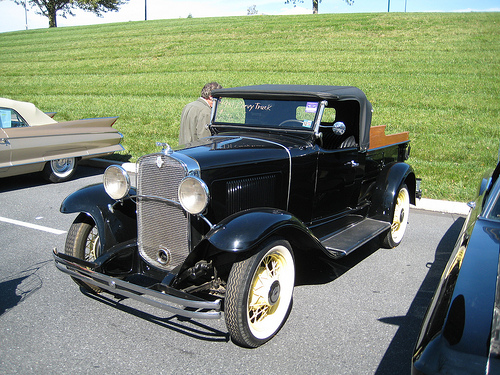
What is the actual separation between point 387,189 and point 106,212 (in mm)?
A: 2995

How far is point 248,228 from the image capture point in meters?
2.89

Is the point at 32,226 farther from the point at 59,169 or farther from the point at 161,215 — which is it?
the point at 161,215

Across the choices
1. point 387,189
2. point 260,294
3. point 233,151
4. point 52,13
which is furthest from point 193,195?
point 52,13

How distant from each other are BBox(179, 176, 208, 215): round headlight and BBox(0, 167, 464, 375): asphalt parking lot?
944 mm

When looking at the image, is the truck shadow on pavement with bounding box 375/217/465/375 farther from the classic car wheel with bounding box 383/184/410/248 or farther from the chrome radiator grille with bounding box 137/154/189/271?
the chrome radiator grille with bounding box 137/154/189/271

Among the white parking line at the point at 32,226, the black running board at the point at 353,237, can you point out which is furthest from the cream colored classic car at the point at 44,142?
the black running board at the point at 353,237

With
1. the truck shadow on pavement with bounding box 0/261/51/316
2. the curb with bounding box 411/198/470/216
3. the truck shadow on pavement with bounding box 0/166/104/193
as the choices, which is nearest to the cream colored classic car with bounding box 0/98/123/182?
the truck shadow on pavement with bounding box 0/166/104/193

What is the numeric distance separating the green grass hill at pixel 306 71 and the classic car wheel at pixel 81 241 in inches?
199

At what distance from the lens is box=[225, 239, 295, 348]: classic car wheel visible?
9.29ft

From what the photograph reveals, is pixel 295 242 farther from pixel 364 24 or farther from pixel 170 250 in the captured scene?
pixel 364 24

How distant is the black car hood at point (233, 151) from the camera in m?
3.30

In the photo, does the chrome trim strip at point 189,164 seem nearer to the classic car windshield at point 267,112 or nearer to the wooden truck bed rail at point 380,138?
the classic car windshield at point 267,112

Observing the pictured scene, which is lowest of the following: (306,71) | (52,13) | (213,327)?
(213,327)

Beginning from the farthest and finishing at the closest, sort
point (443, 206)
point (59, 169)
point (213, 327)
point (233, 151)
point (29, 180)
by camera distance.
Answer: point (29, 180) < point (59, 169) < point (443, 206) < point (233, 151) < point (213, 327)
